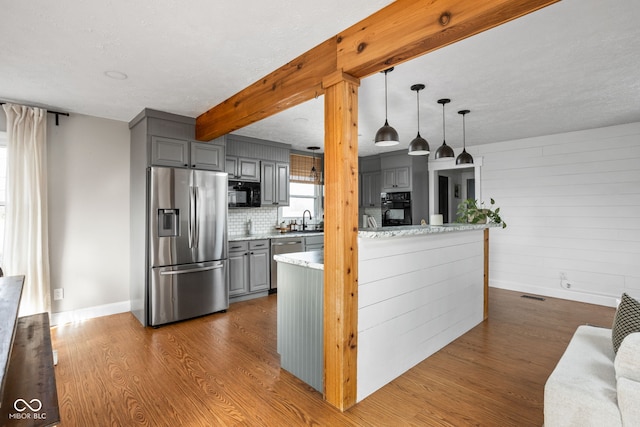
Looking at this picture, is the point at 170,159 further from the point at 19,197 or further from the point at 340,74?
the point at 340,74

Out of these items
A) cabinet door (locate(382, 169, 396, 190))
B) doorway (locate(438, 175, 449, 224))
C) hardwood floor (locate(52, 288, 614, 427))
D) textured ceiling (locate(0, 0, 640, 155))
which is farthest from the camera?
doorway (locate(438, 175, 449, 224))

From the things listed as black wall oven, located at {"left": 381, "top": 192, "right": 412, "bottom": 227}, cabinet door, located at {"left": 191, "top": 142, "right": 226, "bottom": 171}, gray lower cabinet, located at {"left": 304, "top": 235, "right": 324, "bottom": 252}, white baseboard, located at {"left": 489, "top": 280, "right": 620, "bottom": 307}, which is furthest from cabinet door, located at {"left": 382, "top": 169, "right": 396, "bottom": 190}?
cabinet door, located at {"left": 191, "top": 142, "right": 226, "bottom": 171}

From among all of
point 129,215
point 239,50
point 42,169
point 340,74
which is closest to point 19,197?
point 42,169

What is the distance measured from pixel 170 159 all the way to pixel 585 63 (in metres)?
4.23

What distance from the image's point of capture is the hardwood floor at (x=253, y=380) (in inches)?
83.4

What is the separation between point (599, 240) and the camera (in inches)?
187

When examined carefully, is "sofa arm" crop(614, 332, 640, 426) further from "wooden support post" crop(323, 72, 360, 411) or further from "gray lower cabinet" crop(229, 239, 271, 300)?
"gray lower cabinet" crop(229, 239, 271, 300)

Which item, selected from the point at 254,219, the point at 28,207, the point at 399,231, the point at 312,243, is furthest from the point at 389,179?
the point at 28,207

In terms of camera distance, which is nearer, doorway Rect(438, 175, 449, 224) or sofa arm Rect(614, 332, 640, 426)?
sofa arm Rect(614, 332, 640, 426)

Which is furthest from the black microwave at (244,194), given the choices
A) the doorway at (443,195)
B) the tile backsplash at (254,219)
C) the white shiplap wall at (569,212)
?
the white shiplap wall at (569,212)

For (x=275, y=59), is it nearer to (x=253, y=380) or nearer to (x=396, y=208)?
(x=253, y=380)

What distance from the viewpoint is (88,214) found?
159 inches

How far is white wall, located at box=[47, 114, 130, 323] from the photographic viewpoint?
12.6 feet

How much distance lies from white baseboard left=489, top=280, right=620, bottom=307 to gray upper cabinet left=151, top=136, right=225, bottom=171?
5.08 m
